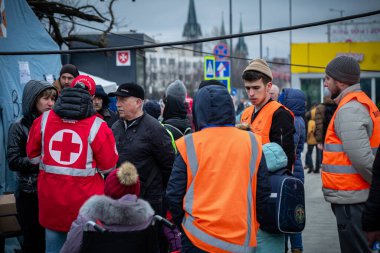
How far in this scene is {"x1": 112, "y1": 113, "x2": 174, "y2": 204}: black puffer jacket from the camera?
20.1 feet

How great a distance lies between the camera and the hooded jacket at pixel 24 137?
6246mm

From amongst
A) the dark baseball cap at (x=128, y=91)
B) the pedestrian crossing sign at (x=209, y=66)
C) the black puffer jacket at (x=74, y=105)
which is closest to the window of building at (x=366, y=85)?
the pedestrian crossing sign at (x=209, y=66)

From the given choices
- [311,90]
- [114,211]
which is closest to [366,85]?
[311,90]

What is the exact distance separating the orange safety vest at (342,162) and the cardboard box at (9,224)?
3.02m

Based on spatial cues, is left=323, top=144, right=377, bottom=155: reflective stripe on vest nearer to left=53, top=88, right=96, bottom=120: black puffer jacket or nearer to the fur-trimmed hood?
the fur-trimmed hood

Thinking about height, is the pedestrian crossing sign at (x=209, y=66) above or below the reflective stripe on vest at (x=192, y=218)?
above

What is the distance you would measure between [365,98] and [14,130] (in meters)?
3.32

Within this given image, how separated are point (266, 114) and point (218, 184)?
6.42ft

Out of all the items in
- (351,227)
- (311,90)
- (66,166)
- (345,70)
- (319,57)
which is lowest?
(351,227)

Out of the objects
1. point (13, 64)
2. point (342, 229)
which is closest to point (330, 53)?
point (13, 64)

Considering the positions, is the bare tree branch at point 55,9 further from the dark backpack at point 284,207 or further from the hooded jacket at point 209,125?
the hooded jacket at point 209,125

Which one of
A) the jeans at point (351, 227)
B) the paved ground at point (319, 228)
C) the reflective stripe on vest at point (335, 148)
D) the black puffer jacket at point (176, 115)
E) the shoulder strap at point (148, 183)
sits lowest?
the paved ground at point (319, 228)

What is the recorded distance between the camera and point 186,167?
14.3 feet

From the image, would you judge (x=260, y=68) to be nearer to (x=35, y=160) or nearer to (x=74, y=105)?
(x=74, y=105)
